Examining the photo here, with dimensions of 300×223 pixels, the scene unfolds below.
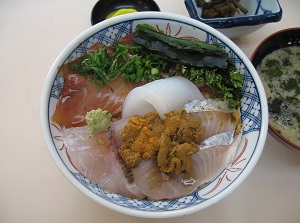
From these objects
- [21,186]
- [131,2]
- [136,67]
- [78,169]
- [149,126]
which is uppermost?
[131,2]

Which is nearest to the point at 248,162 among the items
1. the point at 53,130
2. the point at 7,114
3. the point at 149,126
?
the point at 149,126

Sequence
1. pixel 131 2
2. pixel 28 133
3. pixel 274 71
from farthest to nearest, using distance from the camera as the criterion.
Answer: pixel 131 2 < pixel 274 71 < pixel 28 133

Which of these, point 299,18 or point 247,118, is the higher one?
point 299,18

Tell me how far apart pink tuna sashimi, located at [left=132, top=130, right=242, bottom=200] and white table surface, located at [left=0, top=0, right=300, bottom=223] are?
0.26 m

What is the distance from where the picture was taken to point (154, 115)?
1314mm

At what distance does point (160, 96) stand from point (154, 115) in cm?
9

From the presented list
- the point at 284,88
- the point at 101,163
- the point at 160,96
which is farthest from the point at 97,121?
the point at 284,88

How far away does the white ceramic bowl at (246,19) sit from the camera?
5.37ft

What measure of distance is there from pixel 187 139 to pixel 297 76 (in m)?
0.88

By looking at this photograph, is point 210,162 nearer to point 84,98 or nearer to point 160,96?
point 160,96

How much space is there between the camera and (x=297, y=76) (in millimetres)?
1778

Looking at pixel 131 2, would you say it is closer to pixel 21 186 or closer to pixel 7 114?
pixel 7 114

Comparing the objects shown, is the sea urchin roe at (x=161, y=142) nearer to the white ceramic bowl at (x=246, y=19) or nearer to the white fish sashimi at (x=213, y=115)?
the white fish sashimi at (x=213, y=115)

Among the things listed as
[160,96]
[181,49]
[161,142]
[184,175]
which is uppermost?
[181,49]
